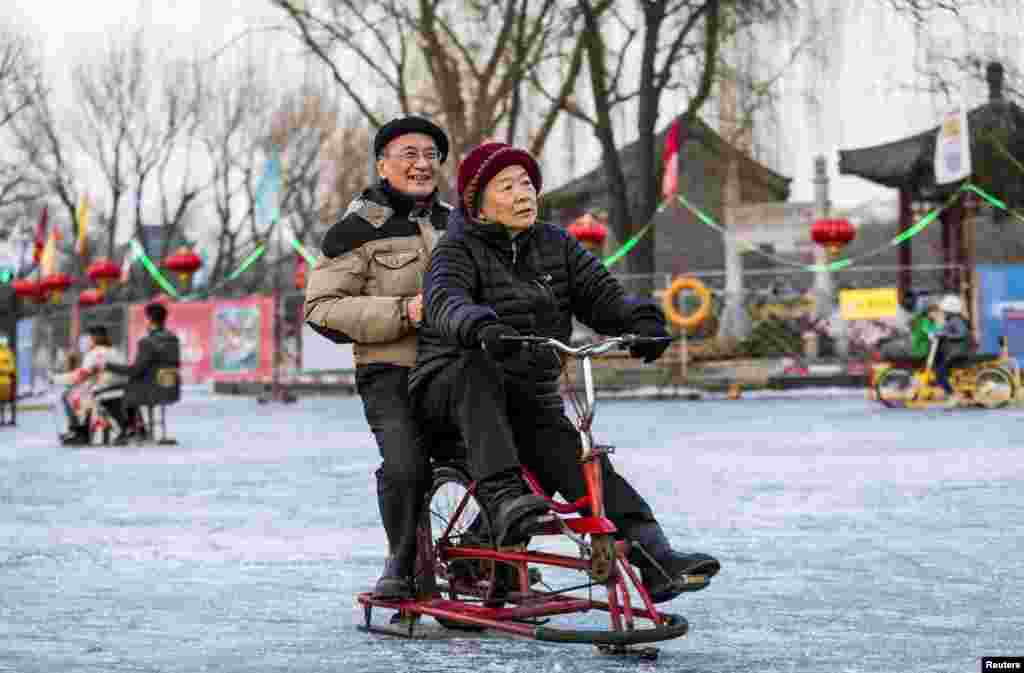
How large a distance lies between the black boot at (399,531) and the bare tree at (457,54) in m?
22.2

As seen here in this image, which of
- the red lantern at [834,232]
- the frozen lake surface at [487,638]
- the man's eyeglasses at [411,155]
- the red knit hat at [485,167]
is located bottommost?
the frozen lake surface at [487,638]

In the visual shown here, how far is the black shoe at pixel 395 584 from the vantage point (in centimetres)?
529

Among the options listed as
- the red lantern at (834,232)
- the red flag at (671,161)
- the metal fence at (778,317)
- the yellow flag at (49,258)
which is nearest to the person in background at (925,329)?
the red lantern at (834,232)

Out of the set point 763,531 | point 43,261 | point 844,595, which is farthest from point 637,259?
point 844,595

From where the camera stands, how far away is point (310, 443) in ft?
53.4

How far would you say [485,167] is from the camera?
16.4ft

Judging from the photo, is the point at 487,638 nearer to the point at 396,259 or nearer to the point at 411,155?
the point at 396,259

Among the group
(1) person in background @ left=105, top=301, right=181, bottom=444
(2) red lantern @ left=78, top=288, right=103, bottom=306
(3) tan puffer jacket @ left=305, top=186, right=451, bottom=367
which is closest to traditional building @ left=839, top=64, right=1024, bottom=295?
(1) person in background @ left=105, top=301, right=181, bottom=444

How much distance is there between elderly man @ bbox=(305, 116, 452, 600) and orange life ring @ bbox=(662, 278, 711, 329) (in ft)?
69.3

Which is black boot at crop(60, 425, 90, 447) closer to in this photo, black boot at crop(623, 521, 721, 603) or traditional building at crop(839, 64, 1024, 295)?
traditional building at crop(839, 64, 1024, 295)

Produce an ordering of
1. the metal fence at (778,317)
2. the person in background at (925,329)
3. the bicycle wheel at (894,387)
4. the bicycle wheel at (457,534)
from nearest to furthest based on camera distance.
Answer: the bicycle wheel at (457,534) < the person in background at (925,329) < the bicycle wheel at (894,387) < the metal fence at (778,317)

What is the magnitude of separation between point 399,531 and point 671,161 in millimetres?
22450

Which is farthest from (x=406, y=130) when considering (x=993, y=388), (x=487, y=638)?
(x=993, y=388)

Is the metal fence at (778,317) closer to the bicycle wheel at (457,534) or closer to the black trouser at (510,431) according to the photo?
the bicycle wheel at (457,534)
